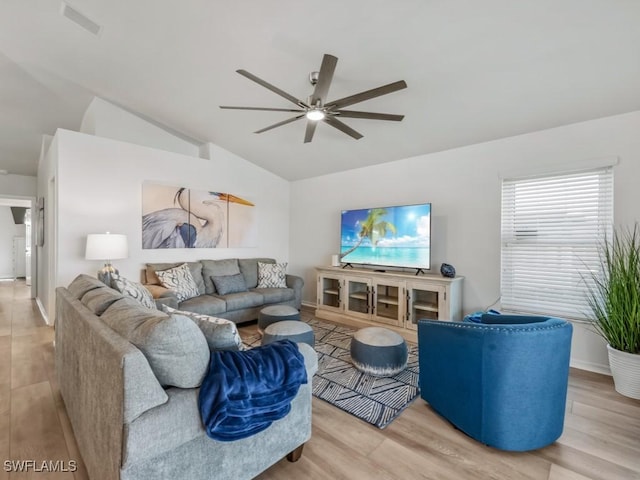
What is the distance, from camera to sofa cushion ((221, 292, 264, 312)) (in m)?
3.97

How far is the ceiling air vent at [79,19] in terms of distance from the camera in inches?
98.9

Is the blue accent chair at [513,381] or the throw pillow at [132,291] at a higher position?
the throw pillow at [132,291]

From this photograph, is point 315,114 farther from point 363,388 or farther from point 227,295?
point 227,295

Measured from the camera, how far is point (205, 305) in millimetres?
3734

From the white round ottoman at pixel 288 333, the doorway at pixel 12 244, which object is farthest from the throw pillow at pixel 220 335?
the doorway at pixel 12 244

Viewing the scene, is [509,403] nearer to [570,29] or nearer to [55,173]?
[570,29]

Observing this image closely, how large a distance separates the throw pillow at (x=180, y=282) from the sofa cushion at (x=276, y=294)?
0.91 metres

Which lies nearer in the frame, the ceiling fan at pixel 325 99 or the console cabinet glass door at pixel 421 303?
the ceiling fan at pixel 325 99

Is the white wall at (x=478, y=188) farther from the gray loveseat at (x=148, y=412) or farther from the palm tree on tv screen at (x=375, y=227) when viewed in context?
the gray loveseat at (x=148, y=412)

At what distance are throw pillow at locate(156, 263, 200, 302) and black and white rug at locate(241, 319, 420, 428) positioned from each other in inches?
75.7

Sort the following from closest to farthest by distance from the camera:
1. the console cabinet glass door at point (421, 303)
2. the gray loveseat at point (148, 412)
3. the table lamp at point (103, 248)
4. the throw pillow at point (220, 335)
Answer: the gray loveseat at point (148, 412) → the throw pillow at point (220, 335) → the table lamp at point (103, 248) → the console cabinet glass door at point (421, 303)

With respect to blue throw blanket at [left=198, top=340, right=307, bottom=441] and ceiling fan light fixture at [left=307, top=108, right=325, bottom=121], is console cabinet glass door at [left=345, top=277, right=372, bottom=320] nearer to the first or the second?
ceiling fan light fixture at [left=307, top=108, right=325, bottom=121]

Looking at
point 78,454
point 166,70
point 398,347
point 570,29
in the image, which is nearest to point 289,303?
point 398,347

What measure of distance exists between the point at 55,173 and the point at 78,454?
3.33 meters
